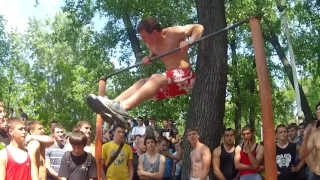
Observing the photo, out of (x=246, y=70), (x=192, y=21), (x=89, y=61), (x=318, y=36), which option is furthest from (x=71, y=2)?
(x=318, y=36)

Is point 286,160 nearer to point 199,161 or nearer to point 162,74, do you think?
point 199,161

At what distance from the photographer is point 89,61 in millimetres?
17938

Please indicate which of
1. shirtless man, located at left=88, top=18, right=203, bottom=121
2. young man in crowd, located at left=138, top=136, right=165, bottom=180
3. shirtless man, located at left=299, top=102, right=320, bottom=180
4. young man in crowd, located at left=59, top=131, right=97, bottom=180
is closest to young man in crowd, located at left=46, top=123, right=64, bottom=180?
young man in crowd, located at left=59, top=131, right=97, bottom=180

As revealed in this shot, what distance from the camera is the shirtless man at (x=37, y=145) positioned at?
539cm

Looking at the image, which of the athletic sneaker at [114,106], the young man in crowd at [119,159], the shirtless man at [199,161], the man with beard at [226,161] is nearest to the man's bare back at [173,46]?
the athletic sneaker at [114,106]

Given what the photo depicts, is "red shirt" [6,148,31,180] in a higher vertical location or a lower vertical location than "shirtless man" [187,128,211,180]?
lower

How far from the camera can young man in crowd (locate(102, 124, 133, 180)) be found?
7.25 m

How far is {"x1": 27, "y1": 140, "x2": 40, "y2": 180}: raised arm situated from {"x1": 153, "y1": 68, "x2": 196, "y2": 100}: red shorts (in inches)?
62.9

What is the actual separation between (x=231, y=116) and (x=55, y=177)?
17630 mm

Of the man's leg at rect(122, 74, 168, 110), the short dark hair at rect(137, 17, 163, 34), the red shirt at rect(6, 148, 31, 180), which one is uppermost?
the short dark hair at rect(137, 17, 163, 34)

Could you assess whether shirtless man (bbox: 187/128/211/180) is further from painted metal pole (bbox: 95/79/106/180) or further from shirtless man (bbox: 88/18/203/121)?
shirtless man (bbox: 88/18/203/121)

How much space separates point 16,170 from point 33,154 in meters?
0.30

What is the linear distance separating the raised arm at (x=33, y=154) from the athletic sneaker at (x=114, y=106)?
116cm

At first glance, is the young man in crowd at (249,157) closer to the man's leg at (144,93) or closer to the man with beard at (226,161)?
the man with beard at (226,161)
